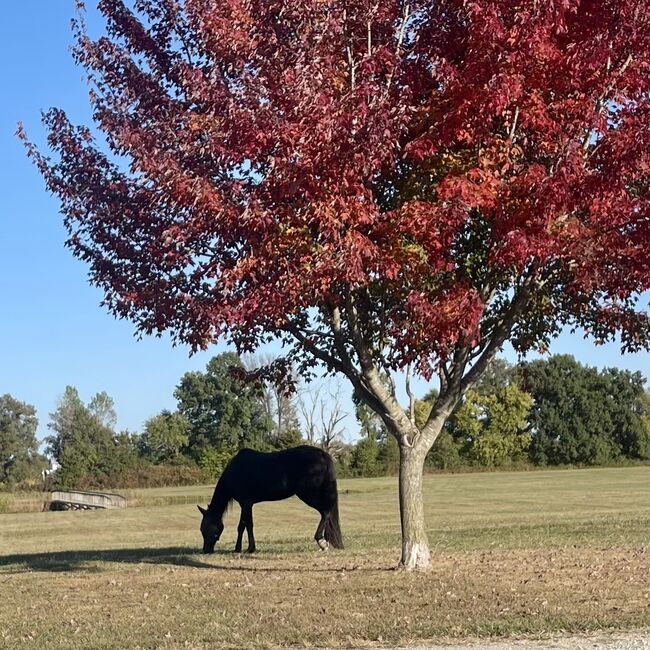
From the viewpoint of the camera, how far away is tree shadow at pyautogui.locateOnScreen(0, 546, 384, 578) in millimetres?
14945

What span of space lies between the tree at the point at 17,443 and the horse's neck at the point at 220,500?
276 feet

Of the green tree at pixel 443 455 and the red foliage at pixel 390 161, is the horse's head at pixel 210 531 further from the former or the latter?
the green tree at pixel 443 455

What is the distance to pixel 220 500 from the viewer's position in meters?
19.4

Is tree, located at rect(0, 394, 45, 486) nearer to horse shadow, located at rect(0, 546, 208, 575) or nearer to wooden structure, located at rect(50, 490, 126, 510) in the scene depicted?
wooden structure, located at rect(50, 490, 126, 510)

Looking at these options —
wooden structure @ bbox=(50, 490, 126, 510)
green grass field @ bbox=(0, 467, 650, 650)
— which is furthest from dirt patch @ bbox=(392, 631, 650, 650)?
wooden structure @ bbox=(50, 490, 126, 510)

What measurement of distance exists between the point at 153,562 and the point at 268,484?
3.14 m

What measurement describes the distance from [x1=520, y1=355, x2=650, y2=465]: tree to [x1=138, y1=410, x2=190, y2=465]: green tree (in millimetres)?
35629

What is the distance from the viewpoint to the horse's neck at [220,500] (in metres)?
19.2

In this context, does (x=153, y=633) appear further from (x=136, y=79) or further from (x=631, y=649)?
(x=136, y=79)

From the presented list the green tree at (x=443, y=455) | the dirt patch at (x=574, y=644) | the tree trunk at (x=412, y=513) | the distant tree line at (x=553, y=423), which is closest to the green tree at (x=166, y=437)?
the distant tree line at (x=553, y=423)

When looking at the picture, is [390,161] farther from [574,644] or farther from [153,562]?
[153,562]

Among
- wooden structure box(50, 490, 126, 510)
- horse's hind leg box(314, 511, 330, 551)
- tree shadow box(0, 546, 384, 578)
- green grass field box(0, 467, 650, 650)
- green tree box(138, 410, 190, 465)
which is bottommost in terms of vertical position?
green grass field box(0, 467, 650, 650)

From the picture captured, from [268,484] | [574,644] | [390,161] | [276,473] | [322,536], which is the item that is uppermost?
[390,161]

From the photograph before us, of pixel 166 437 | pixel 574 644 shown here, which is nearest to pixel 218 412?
pixel 166 437
